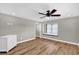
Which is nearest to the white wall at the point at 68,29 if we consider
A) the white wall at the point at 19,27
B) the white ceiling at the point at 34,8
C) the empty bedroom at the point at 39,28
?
the empty bedroom at the point at 39,28

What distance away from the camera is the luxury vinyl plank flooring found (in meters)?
2.33

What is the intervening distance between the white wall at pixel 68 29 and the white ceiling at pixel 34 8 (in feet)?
0.48

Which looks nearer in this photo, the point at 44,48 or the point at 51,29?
the point at 44,48

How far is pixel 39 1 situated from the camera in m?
2.35

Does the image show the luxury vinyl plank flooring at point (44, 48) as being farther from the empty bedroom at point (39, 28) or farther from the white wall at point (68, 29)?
the white wall at point (68, 29)

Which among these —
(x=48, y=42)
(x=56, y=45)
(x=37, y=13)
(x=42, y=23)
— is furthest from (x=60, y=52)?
(x=37, y=13)

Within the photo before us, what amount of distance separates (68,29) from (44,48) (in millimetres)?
795

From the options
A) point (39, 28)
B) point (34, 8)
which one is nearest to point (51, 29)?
point (39, 28)

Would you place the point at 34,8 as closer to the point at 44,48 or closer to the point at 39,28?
the point at 39,28

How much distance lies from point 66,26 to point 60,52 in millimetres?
702

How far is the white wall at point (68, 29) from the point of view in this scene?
7.92 feet

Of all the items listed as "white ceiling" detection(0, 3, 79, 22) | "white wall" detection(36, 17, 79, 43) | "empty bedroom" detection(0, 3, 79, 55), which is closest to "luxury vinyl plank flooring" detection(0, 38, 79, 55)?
"empty bedroom" detection(0, 3, 79, 55)

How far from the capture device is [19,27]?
2.45 metres
